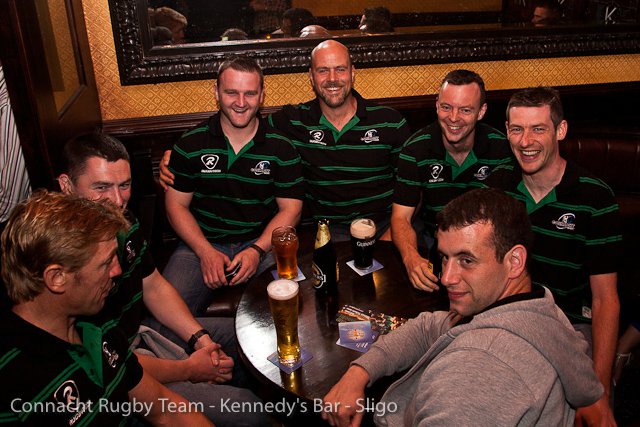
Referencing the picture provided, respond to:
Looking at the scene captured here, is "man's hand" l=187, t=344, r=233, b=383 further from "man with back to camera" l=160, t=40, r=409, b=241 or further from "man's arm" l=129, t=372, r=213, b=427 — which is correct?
"man with back to camera" l=160, t=40, r=409, b=241

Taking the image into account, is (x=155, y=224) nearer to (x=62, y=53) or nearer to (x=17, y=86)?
(x=62, y=53)

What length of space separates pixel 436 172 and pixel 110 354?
6.14 feet

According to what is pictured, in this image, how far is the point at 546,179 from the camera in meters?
2.23

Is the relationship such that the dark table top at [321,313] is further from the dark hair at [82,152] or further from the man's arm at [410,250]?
the dark hair at [82,152]

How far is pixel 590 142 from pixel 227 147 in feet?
7.30

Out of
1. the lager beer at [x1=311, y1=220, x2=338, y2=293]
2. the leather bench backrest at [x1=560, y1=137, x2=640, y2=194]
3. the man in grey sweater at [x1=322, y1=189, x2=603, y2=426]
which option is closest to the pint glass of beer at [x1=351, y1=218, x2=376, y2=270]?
the lager beer at [x1=311, y1=220, x2=338, y2=293]

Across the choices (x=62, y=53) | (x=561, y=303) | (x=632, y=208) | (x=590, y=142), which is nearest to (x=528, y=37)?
(x=590, y=142)

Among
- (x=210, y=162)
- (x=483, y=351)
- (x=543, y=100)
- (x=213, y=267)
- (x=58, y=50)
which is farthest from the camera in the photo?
(x=210, y=162)

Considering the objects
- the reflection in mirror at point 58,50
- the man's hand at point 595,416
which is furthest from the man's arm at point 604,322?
the reflection in mirror at point 58,50

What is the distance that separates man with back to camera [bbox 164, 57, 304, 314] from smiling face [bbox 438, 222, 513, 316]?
138cm

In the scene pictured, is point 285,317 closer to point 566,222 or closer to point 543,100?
point 566,222

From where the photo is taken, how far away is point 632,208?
3029mm

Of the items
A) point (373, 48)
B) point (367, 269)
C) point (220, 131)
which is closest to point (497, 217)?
point (367, 269)

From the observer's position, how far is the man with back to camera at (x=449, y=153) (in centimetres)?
264
